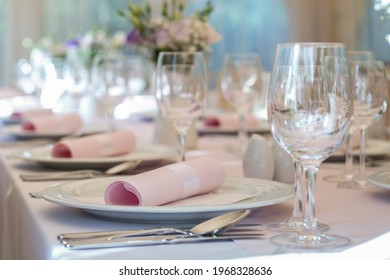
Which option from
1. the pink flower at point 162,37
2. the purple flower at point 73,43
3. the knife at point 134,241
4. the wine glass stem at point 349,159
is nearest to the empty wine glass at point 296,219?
the knife at point 134,241

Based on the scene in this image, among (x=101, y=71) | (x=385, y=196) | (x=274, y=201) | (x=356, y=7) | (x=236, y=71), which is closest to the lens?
(x=274, y=201)

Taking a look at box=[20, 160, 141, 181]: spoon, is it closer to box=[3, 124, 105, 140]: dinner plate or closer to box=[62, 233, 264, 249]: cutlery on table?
box=[62, 233, 264, 249]: cutlery on table

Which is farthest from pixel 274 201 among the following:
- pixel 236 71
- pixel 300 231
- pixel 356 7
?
pixel 356 7

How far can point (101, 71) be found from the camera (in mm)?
1962

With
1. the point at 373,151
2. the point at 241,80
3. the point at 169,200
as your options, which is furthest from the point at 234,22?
the point at 169,200

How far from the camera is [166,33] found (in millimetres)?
1892

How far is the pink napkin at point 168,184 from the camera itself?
0.98 meters

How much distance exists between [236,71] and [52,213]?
2.87 feet

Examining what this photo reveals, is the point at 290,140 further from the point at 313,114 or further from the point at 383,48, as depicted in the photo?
the point at 383,48

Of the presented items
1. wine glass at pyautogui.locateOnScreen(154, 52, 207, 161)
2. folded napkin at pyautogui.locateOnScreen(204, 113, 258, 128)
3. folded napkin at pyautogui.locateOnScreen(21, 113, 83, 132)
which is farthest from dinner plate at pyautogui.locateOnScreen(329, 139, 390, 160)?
folded napkin at pyautogui.locateOnScreen(21, 113, 83, 132)

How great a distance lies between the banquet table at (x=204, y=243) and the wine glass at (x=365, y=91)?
0.18ft

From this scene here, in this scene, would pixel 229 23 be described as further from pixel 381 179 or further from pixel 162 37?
pixel 381 179

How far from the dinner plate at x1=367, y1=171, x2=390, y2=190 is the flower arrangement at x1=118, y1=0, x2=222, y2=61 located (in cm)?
79

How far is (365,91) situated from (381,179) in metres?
0.16
